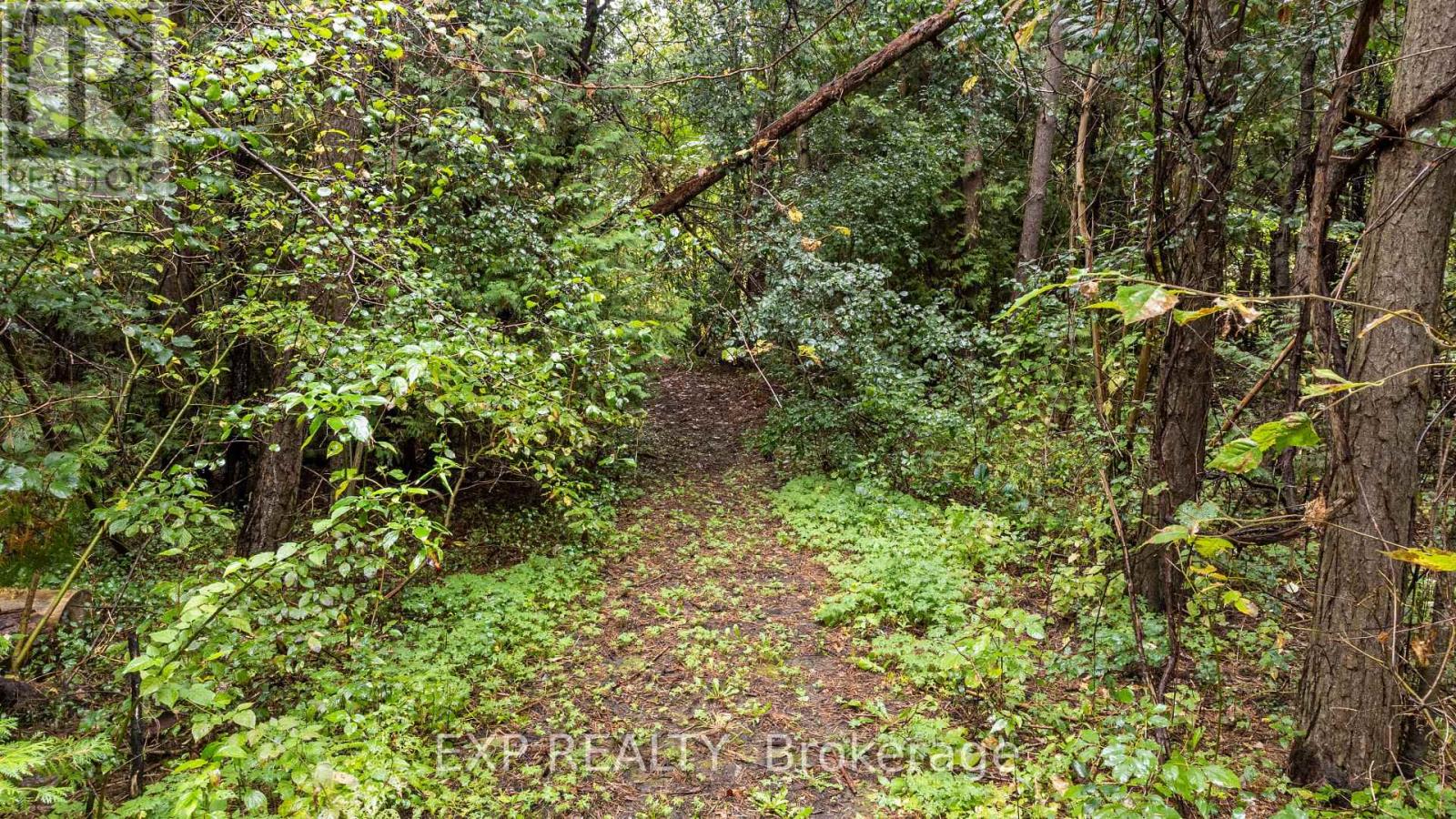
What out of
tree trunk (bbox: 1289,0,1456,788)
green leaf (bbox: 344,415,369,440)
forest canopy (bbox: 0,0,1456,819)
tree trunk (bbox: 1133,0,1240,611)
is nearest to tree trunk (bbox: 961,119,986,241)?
forest canopy (bbox: 0,0,1456,819)

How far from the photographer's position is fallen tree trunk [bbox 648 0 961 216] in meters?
6.36

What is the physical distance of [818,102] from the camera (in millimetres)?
7242

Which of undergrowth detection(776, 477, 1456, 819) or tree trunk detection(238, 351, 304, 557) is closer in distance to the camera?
undergrowth detection(776, 477, 1456, 819)

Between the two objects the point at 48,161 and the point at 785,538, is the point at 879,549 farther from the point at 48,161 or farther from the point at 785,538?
the point at 48,161

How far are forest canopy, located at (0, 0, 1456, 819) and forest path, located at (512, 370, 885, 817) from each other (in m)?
0.03

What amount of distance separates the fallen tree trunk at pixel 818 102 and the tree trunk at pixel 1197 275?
Answer: 8.78 ft

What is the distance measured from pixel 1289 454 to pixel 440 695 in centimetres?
573

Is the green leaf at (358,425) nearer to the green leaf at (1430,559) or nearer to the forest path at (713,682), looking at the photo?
the forest path at (713,682)

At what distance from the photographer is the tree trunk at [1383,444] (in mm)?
2744

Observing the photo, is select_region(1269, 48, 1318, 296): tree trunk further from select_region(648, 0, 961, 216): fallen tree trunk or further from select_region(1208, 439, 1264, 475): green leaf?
select_region(648, 0, 961, 216): fallen tree trunk

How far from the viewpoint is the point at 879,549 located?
6148mm

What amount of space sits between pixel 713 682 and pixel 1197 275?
3.94m

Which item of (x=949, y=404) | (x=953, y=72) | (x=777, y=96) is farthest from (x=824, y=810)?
(x=953, y=72)

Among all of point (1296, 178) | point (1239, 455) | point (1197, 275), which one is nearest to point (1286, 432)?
point (1239, 455)
